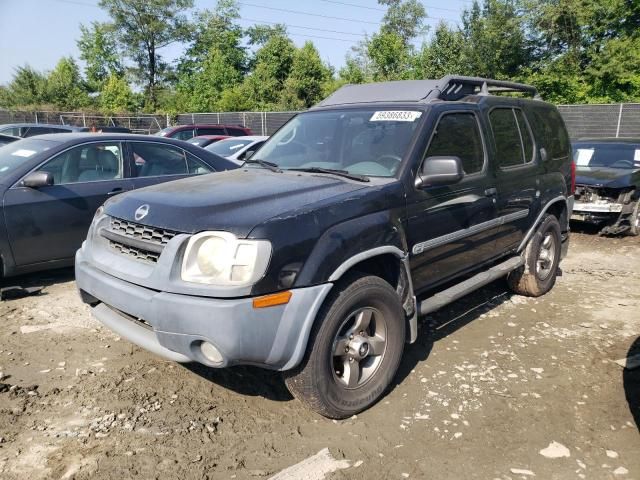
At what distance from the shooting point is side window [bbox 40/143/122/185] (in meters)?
5.50

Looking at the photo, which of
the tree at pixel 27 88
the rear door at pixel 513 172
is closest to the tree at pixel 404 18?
the tree at pixel 27 88

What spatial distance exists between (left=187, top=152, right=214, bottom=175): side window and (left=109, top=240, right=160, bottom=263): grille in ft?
10.7

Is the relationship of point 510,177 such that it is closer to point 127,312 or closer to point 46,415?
point 127,312

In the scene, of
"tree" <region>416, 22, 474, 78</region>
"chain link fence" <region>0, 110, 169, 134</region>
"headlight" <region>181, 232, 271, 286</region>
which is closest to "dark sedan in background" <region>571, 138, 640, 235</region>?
"headlight" <region>181, 232, 271, 286</region>

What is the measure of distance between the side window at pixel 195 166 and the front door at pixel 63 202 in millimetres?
839

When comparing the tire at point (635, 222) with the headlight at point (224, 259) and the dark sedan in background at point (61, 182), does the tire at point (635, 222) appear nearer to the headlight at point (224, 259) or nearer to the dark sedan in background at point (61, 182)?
the dark sedan in background at point (61, 182)

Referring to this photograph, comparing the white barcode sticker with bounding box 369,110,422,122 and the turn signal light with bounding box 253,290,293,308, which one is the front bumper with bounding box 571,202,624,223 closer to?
the white barcode sticker with bounding box 369,110,422,122

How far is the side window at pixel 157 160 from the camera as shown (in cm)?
609

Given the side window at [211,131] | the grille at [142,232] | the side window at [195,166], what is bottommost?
the grille at [142,232]

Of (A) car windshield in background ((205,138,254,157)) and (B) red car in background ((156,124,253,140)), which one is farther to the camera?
(B) red car in background ((156,124,253,140))

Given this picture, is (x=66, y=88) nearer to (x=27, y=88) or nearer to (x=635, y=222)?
(x=27, y=88)

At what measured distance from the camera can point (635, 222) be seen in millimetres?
8414

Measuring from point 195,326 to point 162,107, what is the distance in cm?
5195

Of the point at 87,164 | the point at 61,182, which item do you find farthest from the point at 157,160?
the point at 61,182
